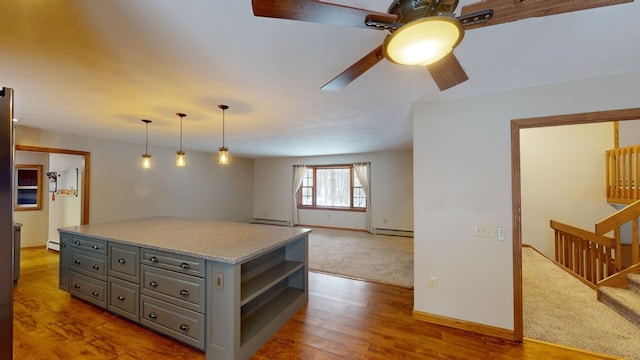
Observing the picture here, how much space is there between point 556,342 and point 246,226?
337 cm

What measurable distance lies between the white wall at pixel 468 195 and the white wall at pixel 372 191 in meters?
4.28

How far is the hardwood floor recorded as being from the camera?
2070mm

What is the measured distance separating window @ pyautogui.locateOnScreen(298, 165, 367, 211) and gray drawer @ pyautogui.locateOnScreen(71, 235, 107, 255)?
19.0 ft

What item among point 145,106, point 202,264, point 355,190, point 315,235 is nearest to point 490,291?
point 202,264

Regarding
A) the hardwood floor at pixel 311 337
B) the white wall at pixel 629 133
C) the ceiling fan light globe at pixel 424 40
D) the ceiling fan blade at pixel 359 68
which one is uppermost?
the white wall at pixel 629 133

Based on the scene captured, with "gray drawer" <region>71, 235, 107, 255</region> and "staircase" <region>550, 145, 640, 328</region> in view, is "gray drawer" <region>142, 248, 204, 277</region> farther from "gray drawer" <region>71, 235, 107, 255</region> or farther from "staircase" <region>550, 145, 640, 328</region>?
"staircase" <region>550, 145, 640, 328</region>

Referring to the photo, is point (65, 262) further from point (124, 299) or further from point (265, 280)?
point (265, 280)

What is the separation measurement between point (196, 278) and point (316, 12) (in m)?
2.09

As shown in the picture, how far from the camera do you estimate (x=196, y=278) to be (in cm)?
204

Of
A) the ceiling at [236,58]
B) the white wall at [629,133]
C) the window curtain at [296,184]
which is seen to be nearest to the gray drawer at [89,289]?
the ceiling at [236,58]

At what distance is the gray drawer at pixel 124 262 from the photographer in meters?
2.38

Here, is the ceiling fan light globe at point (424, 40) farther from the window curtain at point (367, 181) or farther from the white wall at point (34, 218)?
the white wall at point (34, 218)

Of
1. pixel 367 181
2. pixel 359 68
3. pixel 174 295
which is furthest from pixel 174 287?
pixel 367 181

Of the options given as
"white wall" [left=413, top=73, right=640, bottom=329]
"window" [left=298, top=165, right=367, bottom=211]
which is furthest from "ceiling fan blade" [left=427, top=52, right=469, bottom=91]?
"window" [left=298, top=165, right=367, bottom=211]
